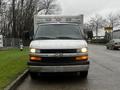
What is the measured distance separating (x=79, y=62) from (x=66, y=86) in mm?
953

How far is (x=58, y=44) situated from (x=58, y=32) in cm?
145

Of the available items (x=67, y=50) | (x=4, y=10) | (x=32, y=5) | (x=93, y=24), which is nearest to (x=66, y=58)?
(x=67, y=50)

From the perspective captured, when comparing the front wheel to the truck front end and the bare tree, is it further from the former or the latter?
the bare tree

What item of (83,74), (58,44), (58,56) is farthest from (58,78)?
(58,44)

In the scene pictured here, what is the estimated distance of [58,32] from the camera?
12383 mm

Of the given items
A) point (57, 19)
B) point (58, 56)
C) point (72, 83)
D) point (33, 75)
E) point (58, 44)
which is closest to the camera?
point (58, 56)

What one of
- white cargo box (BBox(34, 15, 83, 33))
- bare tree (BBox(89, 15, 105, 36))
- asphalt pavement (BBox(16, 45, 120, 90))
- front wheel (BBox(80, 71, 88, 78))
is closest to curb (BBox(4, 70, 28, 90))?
asphalt pavement (BBox(16, 45, 120, 90))

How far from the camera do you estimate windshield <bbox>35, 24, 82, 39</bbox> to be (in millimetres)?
12148

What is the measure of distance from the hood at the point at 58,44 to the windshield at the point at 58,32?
705 millimetres

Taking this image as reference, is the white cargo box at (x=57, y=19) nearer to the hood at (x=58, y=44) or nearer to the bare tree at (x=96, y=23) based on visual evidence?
the hood at (x=58, y=44)

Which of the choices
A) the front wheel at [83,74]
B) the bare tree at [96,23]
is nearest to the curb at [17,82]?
the front wheel at [83,74]

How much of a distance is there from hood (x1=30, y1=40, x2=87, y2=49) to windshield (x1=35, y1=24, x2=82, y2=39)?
705 mm

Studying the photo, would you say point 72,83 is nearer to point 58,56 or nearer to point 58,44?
point 58,56

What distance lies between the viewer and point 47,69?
10.8 metres
